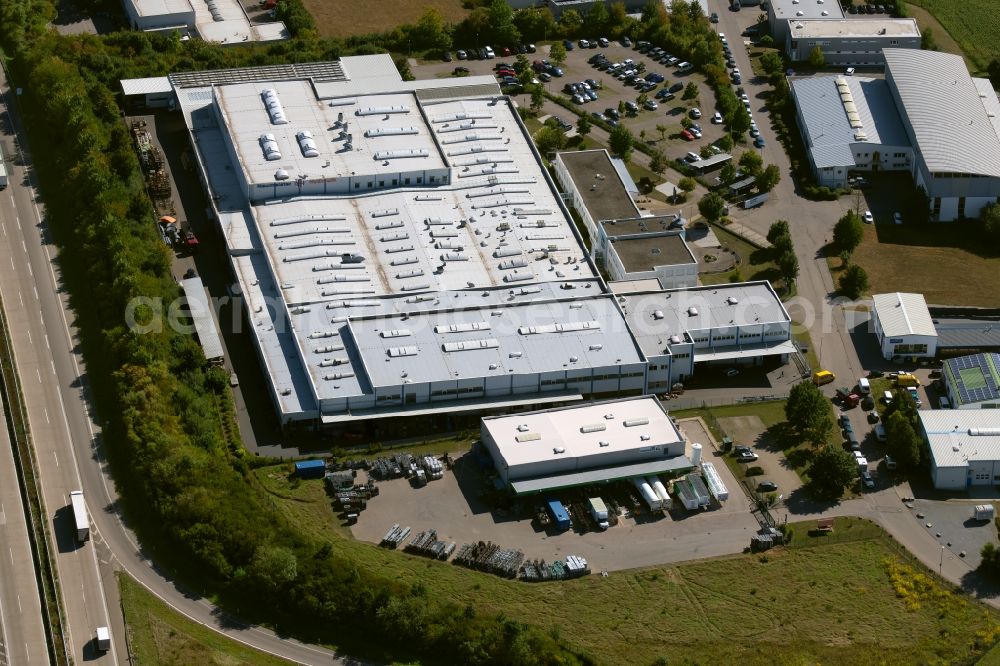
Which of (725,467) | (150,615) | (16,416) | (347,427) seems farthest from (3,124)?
(725,467)

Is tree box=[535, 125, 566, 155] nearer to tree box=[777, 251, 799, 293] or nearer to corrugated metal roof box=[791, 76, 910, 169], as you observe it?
corrugated metal roof box=[791, 76, 910, 169]

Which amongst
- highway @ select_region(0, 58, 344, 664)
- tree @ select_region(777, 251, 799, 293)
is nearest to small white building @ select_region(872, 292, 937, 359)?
tree @ select_region(777, 251, 799, 293)

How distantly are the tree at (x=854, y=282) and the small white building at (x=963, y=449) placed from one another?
76.0ft

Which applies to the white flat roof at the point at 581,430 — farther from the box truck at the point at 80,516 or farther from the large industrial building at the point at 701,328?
the box truck at the point at 80,516

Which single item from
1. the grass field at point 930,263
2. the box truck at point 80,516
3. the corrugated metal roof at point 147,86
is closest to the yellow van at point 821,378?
the grass field at point 930,263

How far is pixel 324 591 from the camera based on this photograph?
119 meters

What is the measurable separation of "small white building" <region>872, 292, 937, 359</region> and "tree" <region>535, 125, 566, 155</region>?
4436 centimetres

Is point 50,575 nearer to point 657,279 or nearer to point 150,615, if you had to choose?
point 150,615

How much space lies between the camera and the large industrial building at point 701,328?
5704 inches

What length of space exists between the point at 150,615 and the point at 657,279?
62.7 m

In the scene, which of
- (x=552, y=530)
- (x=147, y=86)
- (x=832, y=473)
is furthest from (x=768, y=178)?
(x=147, y=86)

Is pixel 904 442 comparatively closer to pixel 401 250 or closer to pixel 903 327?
pixel 903 327

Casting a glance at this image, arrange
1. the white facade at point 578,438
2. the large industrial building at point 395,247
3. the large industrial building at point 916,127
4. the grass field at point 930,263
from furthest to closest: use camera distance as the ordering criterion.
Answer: the large industrial building at point 916,127
the grass field at point 930,263
the large industrial building at point 395,247
the white facade at point 578,438

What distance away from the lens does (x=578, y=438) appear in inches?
5300
